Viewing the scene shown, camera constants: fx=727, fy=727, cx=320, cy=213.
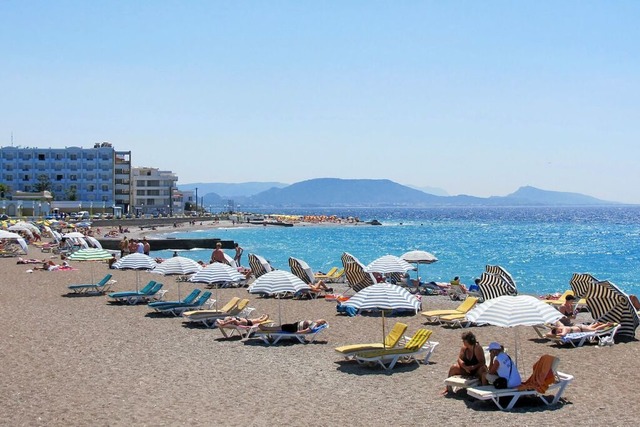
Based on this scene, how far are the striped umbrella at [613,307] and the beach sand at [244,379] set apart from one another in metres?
0.57

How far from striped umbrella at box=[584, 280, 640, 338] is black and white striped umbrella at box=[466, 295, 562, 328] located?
15.4 feet

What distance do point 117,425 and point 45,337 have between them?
269 inches

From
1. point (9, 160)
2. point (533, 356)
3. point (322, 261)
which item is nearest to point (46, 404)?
point (533, 356)

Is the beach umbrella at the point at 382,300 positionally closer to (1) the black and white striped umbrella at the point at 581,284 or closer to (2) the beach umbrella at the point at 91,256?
(1) the black and white striped umbrella at the point at 581,284

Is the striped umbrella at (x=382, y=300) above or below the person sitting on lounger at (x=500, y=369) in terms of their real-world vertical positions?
above

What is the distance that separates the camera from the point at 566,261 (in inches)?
2108

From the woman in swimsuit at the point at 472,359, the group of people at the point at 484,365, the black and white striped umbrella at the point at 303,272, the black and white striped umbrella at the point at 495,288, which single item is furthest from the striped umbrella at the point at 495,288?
the woman in swimsuit at the point at 472,359

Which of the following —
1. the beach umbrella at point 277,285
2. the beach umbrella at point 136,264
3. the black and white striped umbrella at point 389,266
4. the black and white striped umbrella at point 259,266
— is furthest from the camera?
the black and white striped umbrella at point 259,266

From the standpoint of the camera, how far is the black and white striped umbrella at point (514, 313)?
1114cm

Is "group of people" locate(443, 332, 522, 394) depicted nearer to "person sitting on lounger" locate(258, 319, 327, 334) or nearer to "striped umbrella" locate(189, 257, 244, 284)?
"person sitting on lounger" locate(258, 319, 327, 334)

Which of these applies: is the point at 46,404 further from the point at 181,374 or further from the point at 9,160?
the point at 9,160

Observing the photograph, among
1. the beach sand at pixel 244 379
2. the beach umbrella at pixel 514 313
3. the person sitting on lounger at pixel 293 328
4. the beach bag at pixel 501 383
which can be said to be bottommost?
the beach sand at pixel 244 379

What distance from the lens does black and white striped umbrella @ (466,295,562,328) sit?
11141 millimetres

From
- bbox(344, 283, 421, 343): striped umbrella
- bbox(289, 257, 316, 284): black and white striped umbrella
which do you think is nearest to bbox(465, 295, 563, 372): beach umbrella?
bbox(344, 283, 421, 343): striped umbrella
